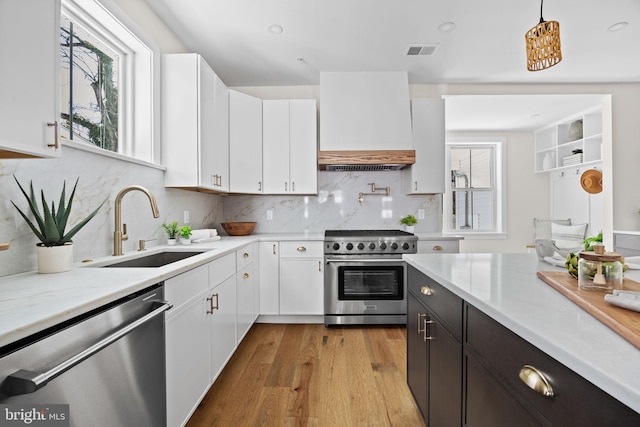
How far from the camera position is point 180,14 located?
2.46 m

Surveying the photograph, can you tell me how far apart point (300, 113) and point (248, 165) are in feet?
2.66

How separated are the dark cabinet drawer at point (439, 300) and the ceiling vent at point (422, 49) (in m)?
2.20

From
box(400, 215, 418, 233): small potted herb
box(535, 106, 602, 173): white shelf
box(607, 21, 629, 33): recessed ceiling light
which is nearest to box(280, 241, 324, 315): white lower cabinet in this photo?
box(400, 215, 418, 233): small potted herb

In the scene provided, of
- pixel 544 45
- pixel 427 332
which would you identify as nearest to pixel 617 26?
pixel 544 45

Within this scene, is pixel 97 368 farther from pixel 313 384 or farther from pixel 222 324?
pixel 313 384

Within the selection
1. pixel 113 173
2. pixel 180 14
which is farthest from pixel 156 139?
pixel 180 14

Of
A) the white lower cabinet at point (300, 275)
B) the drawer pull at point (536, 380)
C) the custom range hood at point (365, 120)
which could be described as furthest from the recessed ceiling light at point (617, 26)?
the drawer pull at point (536, 380)

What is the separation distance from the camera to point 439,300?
4.58ft

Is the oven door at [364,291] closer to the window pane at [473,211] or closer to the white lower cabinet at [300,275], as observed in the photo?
the white lower cabinet at [300,275]

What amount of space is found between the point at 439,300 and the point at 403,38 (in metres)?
2.41

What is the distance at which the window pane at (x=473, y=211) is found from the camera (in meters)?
5.62

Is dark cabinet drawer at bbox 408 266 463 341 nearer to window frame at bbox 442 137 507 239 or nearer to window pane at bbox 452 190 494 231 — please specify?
window frame at bbox 442 137 507 239

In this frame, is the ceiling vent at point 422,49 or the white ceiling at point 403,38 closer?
the white ceiling at point 403,38

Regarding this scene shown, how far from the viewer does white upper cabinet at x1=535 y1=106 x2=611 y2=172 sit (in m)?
4.42
